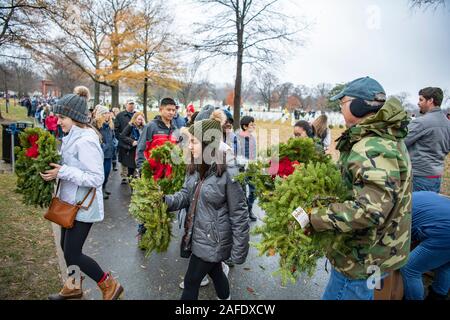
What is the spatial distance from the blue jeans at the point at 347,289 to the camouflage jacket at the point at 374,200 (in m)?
0.07

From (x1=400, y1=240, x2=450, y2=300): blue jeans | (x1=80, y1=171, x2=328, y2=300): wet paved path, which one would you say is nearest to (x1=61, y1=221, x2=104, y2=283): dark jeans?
(x1=80, y1=171, x2=328, y2=300): wet paved path

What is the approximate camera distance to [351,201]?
2.03 metres

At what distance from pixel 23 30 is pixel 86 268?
19.4 meters

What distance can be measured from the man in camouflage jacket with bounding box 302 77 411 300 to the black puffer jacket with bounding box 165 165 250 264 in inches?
35.6

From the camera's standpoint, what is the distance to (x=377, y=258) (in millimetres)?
2184

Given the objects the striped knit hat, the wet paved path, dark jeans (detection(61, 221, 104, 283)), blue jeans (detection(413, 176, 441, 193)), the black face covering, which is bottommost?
the wet paved path

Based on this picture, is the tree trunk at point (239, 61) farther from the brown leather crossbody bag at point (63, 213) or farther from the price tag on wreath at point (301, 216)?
the price tag on wreath at point (301, 216)

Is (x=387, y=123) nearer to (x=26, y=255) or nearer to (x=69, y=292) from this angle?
(x=69, y=292)

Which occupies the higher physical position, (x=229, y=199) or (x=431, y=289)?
(x=229, y=199)

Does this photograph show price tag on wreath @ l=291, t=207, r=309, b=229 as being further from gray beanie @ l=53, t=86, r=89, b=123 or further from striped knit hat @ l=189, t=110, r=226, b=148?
gray beanie @ l=53, t=86, r=89, b=123

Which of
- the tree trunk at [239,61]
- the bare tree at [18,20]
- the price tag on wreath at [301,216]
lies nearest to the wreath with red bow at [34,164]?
the price tag on wreath at [301,216]

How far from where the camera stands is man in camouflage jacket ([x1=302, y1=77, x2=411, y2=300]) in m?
1.95

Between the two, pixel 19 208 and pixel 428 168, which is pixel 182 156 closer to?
pixel 428 168
